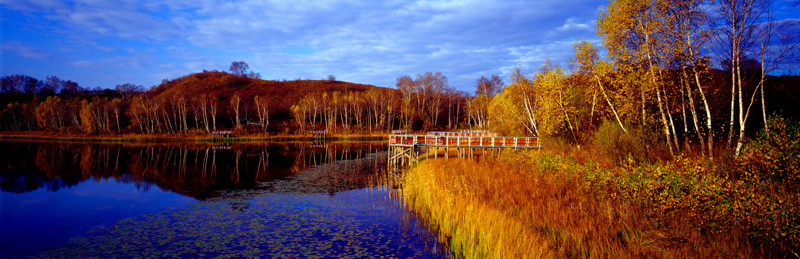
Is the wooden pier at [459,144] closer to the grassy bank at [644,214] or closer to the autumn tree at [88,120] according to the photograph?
the grassy bank at [644,214]

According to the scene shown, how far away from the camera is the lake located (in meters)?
11.0

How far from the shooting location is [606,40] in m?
17.0

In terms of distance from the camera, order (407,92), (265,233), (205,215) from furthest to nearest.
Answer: (407,92) < (205,215) < (265,233)

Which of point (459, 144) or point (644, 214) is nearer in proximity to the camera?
point (644, 214)

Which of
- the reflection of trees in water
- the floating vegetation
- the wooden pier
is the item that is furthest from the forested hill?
the floating vegetation

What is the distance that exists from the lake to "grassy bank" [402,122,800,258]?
5.55ft

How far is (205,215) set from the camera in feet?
48.3

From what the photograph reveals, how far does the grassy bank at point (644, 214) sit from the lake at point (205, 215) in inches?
66.5

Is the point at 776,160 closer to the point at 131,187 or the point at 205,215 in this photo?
the point at 205,215

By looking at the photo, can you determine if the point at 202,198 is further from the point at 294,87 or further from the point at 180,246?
the point at 294,87

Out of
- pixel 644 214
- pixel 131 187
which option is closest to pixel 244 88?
pixel 131 187

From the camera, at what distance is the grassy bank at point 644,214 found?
316 inches

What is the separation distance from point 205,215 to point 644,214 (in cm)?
1451

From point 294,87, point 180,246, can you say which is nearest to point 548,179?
point 180,246
